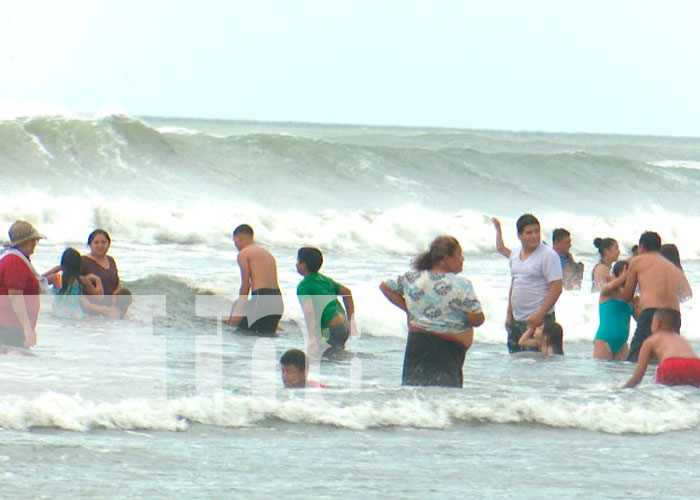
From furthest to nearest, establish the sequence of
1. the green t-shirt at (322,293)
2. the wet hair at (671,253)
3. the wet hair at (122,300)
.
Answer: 1. the wet hair at (122,300)
2. the wet hair at (671,253)
3. the green t-shirt at (322,293)

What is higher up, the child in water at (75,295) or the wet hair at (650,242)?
the wet hair at (650,242)

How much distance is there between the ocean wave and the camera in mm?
7484

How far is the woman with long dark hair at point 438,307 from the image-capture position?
792cm

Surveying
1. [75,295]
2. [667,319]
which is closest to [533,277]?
[667,319]

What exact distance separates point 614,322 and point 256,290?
128 inches

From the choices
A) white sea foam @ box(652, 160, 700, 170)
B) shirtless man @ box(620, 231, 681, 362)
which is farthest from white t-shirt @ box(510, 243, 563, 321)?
white sea foam @ box(652, 160, 700, 170)

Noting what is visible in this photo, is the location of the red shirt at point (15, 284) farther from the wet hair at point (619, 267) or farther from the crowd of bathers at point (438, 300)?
the wet hair at point (619, 267)

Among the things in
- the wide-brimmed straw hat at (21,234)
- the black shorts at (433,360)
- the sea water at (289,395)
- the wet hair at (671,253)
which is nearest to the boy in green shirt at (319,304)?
the sea water at (289,395)

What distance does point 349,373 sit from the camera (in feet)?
33.6

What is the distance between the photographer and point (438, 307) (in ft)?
26.0

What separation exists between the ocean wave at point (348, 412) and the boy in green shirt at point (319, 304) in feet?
7.41

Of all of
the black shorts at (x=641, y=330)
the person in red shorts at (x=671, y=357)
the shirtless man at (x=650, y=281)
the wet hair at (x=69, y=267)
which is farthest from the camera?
the wet hair at (x=69, y=267)

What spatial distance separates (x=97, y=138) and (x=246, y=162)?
3448 mm

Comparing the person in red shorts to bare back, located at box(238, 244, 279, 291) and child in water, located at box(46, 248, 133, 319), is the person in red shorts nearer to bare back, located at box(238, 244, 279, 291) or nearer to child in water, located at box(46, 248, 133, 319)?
bare back, located at box(238, 244, 279, 291)
